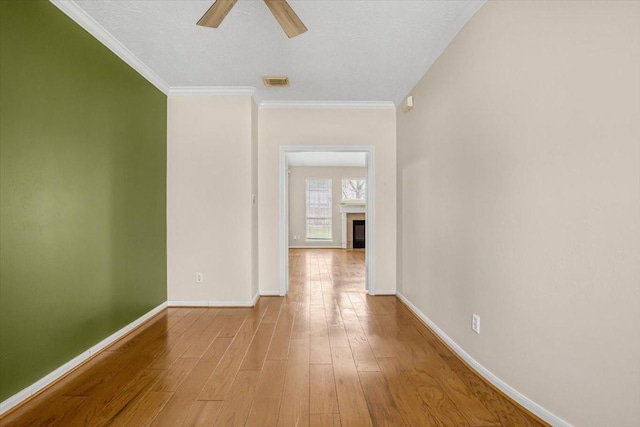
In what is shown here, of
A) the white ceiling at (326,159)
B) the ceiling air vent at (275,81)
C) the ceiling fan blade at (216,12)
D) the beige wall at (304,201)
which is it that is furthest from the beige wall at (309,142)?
the beige wall at (304,201)

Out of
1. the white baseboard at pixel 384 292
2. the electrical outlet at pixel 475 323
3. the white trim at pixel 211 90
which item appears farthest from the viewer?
the white baseboard at pixel 384 292

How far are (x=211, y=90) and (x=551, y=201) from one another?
3.43 m

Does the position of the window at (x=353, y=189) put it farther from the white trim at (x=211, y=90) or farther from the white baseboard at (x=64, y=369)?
the white baseboard at (x=64, y=369)

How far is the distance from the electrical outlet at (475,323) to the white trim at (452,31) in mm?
2113

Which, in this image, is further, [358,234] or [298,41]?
[358,234]

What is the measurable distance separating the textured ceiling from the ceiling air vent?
2.9 inches

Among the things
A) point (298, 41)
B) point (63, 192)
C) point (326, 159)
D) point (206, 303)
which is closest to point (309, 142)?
point (298, 41)

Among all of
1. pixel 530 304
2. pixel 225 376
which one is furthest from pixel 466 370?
pixel 225 376

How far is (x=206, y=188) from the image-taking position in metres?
3.59

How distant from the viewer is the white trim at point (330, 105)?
13.1ft

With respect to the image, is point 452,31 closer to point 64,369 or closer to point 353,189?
point 64,369

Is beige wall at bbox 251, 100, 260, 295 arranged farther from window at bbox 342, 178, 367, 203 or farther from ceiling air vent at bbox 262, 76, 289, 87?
window at bbox 342, 178, 367, 203

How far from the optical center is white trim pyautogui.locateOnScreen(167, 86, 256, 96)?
352 cm

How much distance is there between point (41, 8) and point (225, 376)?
104 inches
